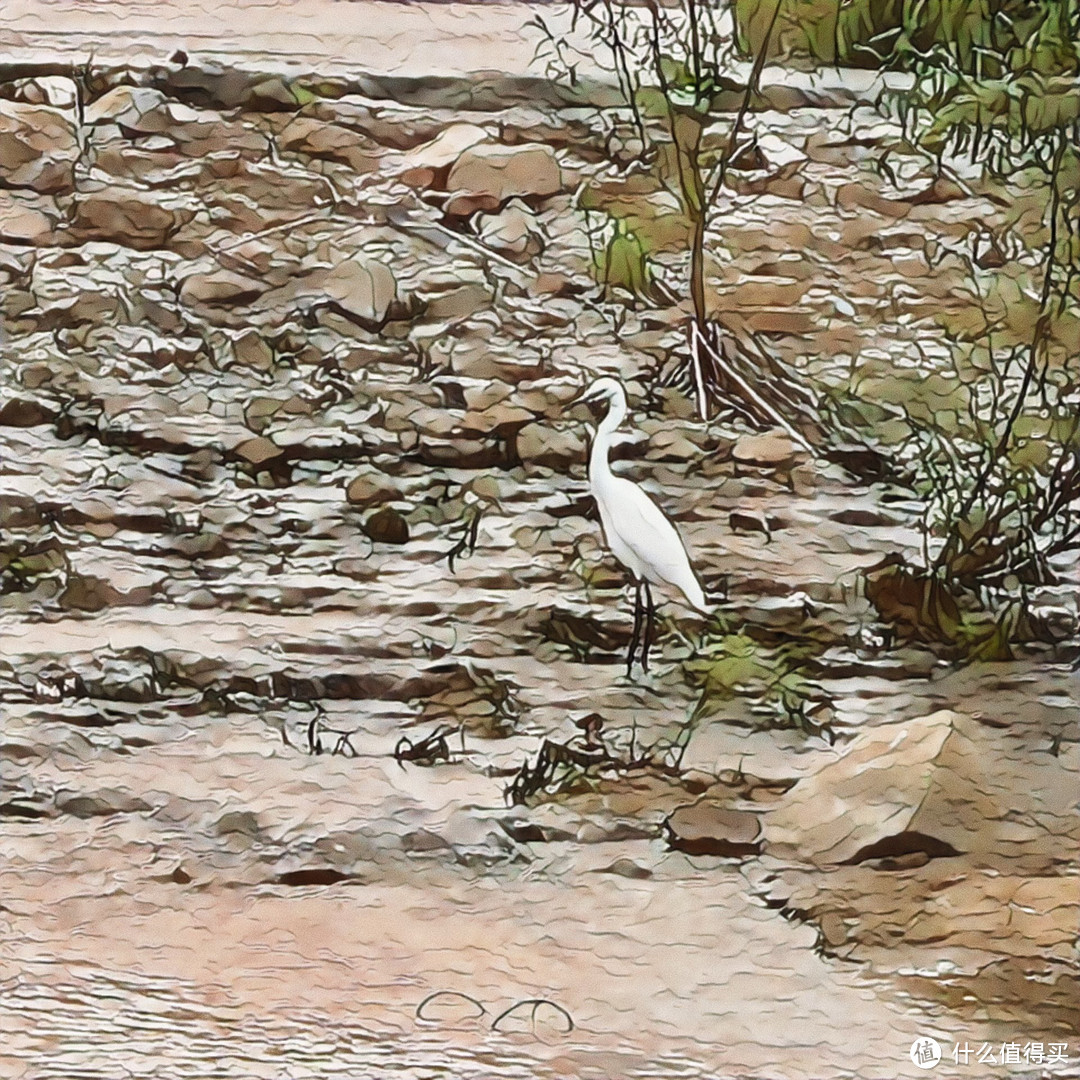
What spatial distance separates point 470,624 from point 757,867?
302mm

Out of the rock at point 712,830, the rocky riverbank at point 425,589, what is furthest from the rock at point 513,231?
the rock at point 712,830

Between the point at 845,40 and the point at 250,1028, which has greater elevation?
the point at 845,40

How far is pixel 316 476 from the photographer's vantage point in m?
1.03

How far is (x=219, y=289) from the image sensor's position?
1.04m

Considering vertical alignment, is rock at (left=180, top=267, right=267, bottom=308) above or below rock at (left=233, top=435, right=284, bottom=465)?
above

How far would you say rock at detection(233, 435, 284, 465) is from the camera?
1.03m

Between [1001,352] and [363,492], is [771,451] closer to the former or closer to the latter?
[1001,352]

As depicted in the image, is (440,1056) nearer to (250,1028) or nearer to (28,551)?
(250,1028)

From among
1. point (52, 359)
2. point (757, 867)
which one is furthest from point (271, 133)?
point (757, 867)

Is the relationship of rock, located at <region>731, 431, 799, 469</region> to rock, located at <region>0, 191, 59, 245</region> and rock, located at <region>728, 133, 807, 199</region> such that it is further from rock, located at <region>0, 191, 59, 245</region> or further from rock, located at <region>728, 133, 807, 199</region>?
rock, located at <region>0, 191, 59, 245</region>

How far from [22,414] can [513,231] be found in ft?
1.39

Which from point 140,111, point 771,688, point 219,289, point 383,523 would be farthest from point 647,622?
point 140,111

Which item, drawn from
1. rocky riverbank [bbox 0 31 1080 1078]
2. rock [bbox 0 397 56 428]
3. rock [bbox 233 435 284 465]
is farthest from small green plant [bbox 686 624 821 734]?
rock [bbox 0 397 56 428]

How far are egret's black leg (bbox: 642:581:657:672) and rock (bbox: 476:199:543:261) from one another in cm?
29
